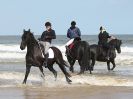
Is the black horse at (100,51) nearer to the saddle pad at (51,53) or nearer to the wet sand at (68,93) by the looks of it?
the saddle pad at (51,53)

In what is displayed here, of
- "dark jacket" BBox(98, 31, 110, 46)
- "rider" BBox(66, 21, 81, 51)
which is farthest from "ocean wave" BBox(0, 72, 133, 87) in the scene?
"dark jacket" BBox(98, 31, 110, 46)

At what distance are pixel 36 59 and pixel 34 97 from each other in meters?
3.81

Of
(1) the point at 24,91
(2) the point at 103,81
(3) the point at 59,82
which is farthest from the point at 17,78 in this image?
(1) the point at 24,91

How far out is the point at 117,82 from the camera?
16.3 m

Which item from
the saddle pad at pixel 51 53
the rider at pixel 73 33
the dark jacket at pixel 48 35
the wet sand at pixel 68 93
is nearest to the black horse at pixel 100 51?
the rider at pixel 73 33

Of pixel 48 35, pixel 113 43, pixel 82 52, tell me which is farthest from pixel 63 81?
pixel 113 43

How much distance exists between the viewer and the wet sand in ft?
40.1

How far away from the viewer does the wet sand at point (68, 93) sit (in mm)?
12234

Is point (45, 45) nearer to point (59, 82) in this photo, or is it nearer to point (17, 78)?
point (59, 82)

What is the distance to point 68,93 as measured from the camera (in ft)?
42.9

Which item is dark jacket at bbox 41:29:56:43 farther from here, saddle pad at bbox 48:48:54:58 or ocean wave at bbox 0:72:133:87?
ocean wave at bbox 0:72:133:87

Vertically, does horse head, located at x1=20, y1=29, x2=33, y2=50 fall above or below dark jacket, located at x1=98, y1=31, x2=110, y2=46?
above

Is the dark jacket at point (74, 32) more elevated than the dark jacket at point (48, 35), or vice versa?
the dark jacket at point (48, 35)

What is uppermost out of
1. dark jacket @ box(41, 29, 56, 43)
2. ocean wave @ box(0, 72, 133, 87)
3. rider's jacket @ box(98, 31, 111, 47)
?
dark jacket @ box(41, 29, 56, 43)
